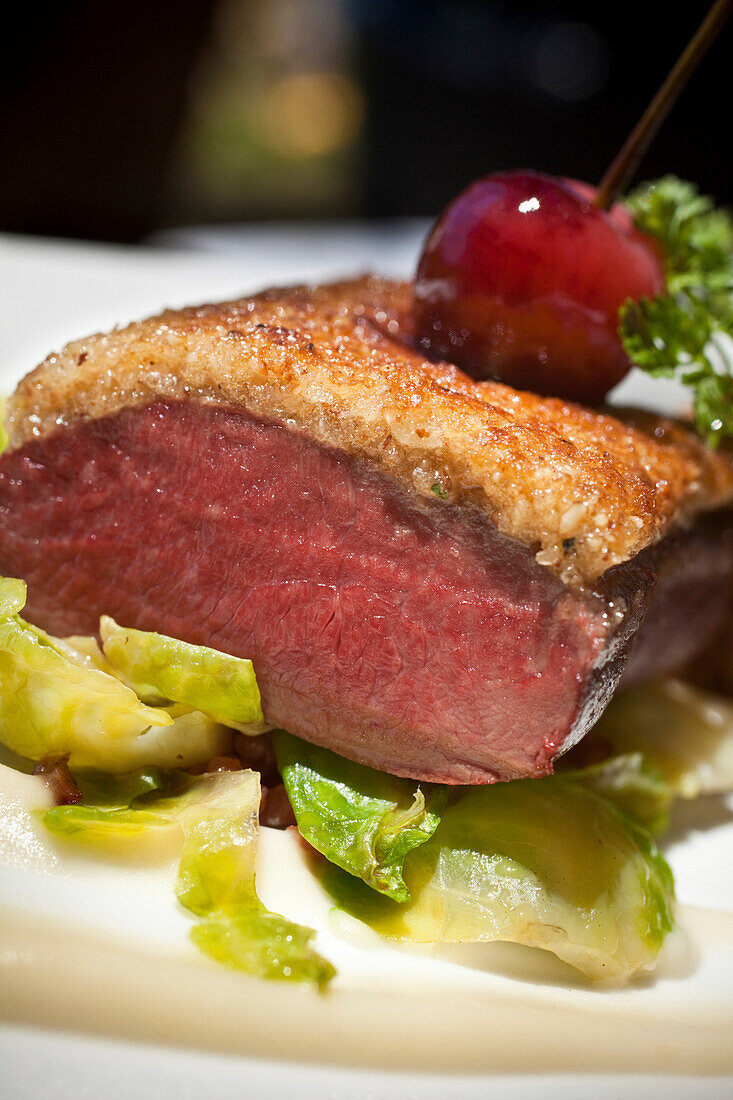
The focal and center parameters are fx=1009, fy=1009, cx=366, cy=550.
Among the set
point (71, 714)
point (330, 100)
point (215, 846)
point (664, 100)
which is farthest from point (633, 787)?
point (330, 100)

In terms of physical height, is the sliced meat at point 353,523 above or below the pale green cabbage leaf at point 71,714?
above

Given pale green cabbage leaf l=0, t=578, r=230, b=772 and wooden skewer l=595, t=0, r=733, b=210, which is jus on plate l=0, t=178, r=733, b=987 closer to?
pale green cabbage leaf l=0, t=578, r=230, b=772

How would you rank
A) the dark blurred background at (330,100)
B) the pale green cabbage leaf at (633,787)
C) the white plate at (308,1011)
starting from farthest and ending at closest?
the dark blurred background at (330,100) → the pale green cabbage leaf at (633,787) → the white plate at (308,1011)

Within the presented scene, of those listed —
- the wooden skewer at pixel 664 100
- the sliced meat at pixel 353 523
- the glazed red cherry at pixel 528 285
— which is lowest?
the sliced meat at pixel 353 523

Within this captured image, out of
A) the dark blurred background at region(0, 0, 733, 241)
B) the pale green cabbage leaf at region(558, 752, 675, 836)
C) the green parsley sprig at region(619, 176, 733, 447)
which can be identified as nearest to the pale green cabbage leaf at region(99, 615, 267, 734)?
the pale green cabbage leaf at region(558, 752, 675, 836)

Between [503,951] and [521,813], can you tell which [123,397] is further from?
[503,951]

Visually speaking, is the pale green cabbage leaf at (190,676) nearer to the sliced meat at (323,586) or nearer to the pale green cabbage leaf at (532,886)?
the sliced meat at (323,586)

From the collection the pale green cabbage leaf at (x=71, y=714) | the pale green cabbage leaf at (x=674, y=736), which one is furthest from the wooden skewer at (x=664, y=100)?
the pale green cabbage leaf at (x=71, y=714)
